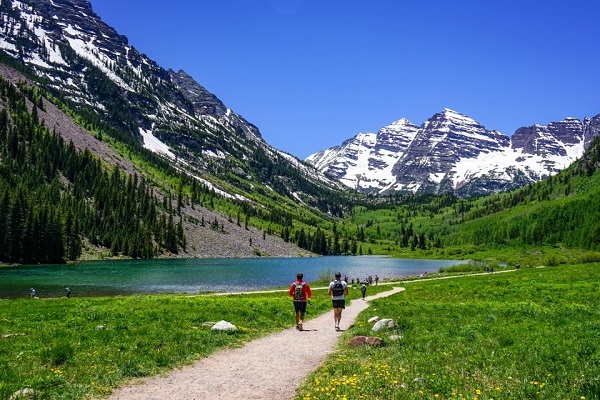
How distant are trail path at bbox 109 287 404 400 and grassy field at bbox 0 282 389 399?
967 mm

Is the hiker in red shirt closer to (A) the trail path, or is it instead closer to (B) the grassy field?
(B) the grassy field

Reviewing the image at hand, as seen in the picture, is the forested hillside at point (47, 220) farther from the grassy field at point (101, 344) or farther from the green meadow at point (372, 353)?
the green meadow at point (372, 353)

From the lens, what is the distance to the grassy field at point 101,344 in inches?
548

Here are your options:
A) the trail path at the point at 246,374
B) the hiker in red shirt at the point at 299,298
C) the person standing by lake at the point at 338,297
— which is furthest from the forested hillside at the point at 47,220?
the trail path at the point at 246,374

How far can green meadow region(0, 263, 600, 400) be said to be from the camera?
42.4 ft

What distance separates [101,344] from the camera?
19.6 meters

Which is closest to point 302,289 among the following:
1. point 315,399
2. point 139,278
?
point 315,399

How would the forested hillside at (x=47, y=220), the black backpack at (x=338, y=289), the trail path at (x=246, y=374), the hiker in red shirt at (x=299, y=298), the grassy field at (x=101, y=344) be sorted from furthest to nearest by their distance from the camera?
1. the forested hillside at (x=47, y=220)
2. the black backpack at (x=338, y=289)
3. the hiker in red shirt at (x=299, y=298)
4. the grassy field at (x=101, y=344)
5. the trail path at (x=246, y=374)

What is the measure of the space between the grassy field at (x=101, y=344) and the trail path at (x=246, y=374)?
3.17 feet

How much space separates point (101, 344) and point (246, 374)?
26.2ft

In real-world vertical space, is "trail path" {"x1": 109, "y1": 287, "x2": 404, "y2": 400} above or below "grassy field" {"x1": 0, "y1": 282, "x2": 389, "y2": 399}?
below

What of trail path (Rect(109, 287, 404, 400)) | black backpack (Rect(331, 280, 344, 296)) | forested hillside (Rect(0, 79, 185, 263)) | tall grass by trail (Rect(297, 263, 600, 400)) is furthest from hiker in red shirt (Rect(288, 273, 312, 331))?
forested hillside (Rect(0, 79, 185, 263))

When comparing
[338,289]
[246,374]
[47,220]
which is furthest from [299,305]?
[47,220]

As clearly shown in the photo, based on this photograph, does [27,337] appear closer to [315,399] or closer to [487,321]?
[315,399]
